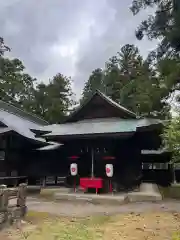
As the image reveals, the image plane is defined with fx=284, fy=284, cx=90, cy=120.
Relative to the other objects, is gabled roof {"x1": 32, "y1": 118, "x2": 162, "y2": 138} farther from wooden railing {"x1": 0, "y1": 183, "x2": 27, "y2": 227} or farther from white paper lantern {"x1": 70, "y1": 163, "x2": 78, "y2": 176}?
wooden railing {"x1": 0, "y1": 183, "x2": 27, "y2": 227}

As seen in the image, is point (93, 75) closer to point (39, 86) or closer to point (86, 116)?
point (39, 86)

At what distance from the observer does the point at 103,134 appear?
46.2ft

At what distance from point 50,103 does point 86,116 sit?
86.2 feet

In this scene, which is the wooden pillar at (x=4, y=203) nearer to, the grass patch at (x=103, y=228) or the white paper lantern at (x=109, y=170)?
the grass patch at (x=103, y=228)

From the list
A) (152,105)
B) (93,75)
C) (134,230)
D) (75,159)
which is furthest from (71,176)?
(93,75)

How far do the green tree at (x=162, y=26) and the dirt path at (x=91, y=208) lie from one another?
9.59 m

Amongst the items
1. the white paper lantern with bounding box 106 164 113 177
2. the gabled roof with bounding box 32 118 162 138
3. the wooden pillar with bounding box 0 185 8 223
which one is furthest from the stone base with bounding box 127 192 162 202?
the wooden pillar with bounding box 0 185 8 223

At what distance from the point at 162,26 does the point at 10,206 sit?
561 inches

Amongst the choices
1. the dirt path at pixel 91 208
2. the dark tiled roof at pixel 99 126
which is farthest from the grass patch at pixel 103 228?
the dark tiled roof at pixel 99 126

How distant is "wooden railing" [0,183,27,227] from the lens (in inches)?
319

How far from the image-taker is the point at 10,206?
8.52 metres

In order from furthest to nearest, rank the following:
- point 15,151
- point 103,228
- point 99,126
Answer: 1. point 15,151
2. point 99,126
3. point 103,228

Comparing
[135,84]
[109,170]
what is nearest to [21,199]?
[109,170]

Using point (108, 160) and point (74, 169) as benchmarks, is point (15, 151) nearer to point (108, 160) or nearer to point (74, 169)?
point (74, 169)
